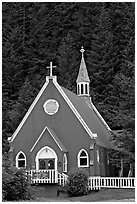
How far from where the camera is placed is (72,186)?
28031mm

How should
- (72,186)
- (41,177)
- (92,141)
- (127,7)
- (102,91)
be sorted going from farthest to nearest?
(127,7) → (102,91) → (92,141) → (41,177) → (72,186)

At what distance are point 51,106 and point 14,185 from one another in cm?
1644

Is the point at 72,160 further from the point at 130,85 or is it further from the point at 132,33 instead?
the point at 132,33

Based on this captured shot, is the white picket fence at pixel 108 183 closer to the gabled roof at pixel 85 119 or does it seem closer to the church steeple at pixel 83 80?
the gabled roof at pixel 85 119

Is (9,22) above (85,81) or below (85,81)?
above

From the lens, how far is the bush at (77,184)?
28031 mm

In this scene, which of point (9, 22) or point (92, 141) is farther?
point (9, 22)

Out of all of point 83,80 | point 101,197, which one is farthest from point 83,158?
point 83,80

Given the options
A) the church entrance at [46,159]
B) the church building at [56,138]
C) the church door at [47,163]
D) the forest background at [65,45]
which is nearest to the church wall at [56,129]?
the church building at [56,138]

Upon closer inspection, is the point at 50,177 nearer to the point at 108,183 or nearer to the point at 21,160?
the point at 108,183

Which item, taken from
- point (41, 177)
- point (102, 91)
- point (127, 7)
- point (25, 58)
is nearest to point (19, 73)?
point (25, 58)

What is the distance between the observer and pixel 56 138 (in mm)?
33531

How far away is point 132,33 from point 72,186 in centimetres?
3304

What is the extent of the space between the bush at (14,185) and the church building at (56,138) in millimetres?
13428
